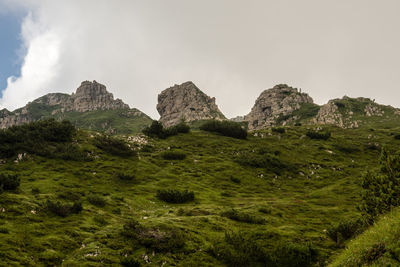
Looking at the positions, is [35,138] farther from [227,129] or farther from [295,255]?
[227,129]

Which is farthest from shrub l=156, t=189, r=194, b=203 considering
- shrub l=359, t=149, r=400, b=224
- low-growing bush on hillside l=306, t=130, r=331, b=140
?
low-growing bush on hillside l=306, t=130, r=331, b=140

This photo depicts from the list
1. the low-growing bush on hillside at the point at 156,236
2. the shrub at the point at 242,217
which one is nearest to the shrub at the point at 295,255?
the low-growing bush on hillside at the point at 156,236

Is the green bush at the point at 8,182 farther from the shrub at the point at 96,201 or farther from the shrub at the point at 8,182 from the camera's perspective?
the shrub at the point at 96,201

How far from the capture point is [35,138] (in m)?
46.8

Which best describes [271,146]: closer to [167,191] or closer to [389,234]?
[167,191]

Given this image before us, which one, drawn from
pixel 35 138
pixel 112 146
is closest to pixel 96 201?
pixel 35 138

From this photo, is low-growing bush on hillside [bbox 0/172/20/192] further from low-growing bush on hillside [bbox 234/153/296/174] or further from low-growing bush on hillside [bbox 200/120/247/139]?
low-growing bush on hillside [bbox 200/120/247/139]

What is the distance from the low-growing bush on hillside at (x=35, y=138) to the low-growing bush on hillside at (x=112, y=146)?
5.30 metres

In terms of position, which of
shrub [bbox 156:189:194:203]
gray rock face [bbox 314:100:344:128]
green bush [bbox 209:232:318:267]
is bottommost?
green bush [bbox 209:232:318:267]

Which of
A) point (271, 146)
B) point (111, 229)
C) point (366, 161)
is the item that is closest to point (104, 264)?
point (111, 229)

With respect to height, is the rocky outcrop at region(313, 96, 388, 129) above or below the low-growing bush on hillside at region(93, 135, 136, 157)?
above

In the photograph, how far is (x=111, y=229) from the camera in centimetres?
1903

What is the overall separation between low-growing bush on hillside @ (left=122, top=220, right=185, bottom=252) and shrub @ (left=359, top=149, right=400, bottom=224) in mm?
11550

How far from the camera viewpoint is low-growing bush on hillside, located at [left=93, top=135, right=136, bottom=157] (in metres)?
52.1
